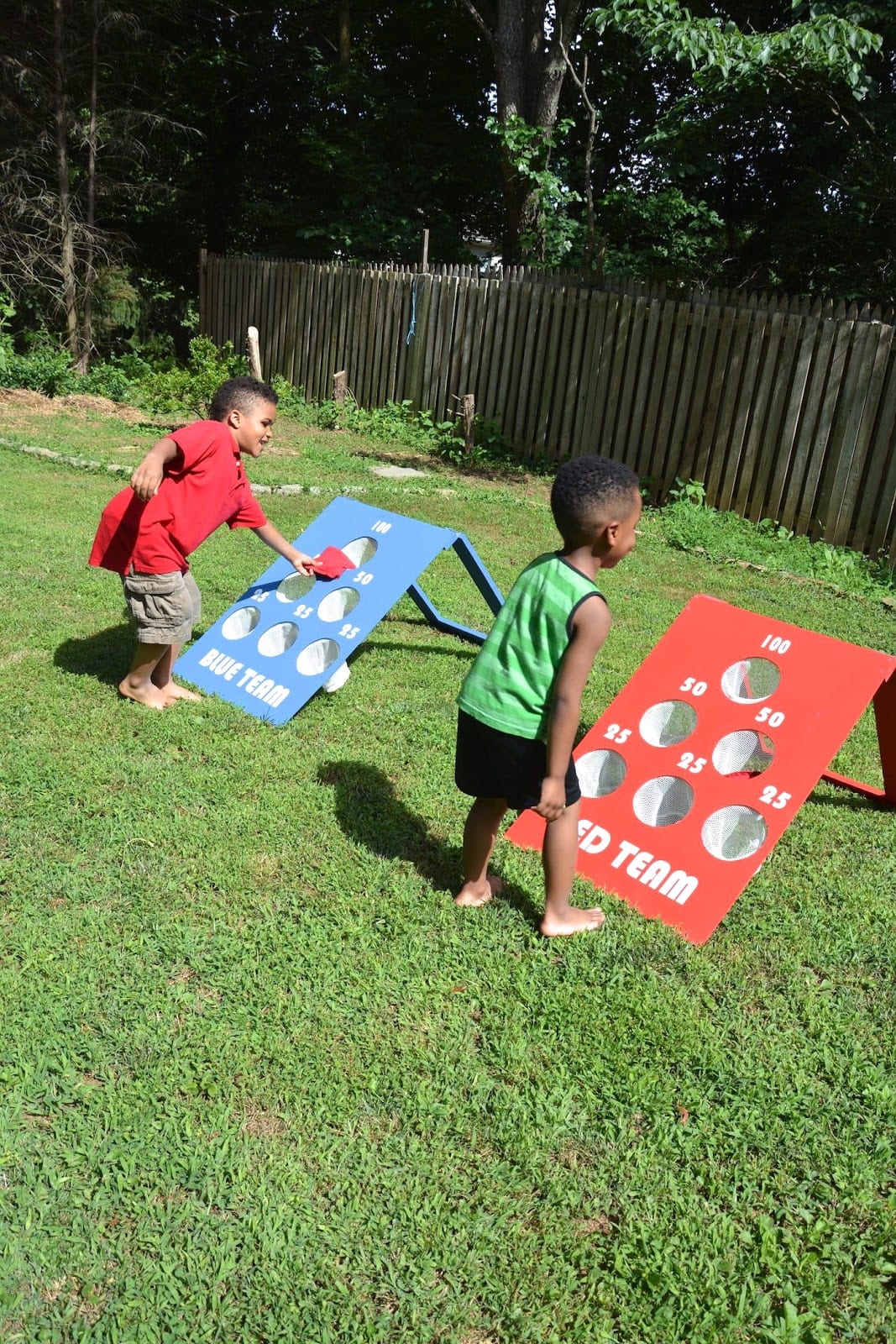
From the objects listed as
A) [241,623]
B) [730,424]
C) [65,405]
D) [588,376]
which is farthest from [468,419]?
[241,623]

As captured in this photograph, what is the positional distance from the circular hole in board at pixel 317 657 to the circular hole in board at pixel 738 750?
189cm

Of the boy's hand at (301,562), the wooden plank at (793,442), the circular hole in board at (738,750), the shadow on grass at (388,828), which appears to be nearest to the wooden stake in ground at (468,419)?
the wooden plank at (793,442)

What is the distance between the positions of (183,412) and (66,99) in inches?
276

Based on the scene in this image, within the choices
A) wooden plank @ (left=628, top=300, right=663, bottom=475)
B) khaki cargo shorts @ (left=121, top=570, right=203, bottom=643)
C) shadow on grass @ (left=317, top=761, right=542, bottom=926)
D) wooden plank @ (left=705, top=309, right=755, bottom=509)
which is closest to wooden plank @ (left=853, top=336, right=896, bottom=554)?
wooden plank @ (left=705, top=309, right=755, bottom=509)

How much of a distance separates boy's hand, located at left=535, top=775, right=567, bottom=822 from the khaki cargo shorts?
2301 millimetres

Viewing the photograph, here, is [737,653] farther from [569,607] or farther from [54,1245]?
[54,1245]

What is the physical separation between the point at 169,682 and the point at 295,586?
34.1 inches

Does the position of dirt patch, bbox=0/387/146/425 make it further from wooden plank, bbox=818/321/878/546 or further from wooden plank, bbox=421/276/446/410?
wooden plank, bbox=818/321/878/546

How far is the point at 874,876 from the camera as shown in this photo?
3812 mm

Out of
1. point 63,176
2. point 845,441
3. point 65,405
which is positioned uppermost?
point 63,176

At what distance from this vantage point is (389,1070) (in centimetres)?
269

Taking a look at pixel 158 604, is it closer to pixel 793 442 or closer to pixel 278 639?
pixel 278 639

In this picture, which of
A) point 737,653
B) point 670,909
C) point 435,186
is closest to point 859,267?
point 435,186

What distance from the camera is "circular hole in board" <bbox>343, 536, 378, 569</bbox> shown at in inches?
207
